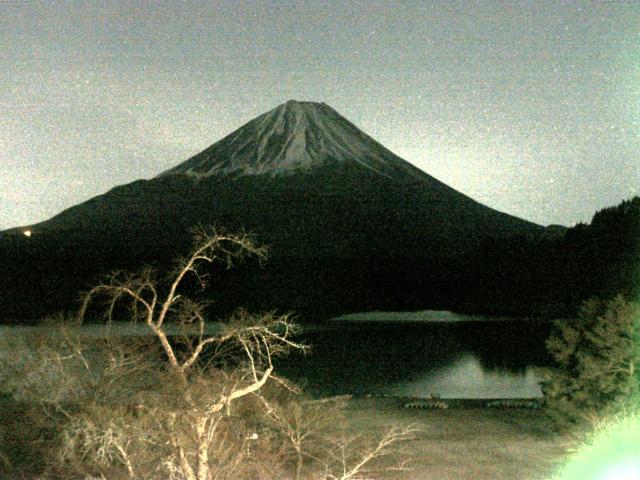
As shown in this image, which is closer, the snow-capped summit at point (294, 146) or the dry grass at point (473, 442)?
the dry grass at point (473, 442)

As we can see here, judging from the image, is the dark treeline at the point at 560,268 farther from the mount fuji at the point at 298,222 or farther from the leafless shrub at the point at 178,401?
the leafless shrub at the point at 178,401

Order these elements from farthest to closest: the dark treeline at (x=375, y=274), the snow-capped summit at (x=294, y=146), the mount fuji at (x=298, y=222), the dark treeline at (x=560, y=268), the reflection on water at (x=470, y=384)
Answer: the snow-capped summit at (x=294, y=146) < the mount fuji at (x=298, y=222) < the dark treeline at (x=375, y=274) < the dark treeline at (x=560, y=268) < the reflection on water at (x=470, y=384)

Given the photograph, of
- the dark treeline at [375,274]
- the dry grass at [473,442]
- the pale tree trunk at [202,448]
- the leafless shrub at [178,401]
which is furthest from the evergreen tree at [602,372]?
the dark treeline at [375,274]

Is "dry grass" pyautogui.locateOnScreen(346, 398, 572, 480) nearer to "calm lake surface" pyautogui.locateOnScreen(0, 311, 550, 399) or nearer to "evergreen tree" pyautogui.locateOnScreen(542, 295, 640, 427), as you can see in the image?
"evergreen tree" pyautogui.locateOnScreen(542, 295, 640, 427)

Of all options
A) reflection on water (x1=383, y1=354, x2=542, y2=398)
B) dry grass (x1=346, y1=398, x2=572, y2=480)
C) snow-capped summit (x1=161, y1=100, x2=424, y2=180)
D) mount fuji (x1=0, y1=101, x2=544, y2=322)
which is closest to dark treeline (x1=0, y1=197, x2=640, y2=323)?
mount fuji (x1=0, y1=101, x2=544, y2=322)

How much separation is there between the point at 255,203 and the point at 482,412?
9070 centimetres

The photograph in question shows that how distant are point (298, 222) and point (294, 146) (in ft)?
42.9

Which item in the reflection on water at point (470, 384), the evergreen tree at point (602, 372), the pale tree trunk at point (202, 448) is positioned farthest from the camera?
the reflection on water at point (470, 384)

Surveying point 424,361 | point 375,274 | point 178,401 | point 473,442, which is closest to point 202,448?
point 178,401

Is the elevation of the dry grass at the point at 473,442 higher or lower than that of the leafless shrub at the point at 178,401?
lower

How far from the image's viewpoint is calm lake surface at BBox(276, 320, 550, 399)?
24.6 meters

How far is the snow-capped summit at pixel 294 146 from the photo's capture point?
11181 cm

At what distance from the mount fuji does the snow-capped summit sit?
0.18 metres

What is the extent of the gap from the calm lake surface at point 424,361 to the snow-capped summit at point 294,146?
196 ft
